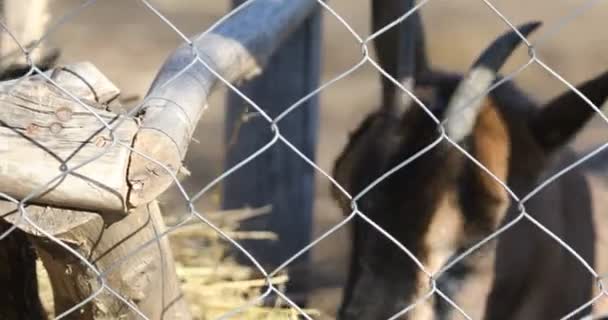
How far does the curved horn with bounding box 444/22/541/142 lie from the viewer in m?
2.89

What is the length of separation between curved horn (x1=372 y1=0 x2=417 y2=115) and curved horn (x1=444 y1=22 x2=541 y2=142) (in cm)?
31

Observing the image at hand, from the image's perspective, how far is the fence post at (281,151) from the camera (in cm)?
472

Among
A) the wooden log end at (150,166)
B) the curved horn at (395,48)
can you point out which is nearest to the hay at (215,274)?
the curved horn at (395,48)

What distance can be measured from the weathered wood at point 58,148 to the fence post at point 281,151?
2.44 m

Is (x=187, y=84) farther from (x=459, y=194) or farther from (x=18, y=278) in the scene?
(x=459, y=194)

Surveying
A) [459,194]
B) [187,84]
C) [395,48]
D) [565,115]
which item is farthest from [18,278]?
[565,115]

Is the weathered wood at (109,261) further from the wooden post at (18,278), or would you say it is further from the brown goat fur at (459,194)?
the brown goat fur at (459,194)

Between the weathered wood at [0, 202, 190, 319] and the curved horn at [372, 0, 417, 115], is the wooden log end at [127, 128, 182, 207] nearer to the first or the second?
the weathered wood at [0, 202, 190, 319]

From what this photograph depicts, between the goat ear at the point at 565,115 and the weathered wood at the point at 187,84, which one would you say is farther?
the goat ear at the point at 565,115

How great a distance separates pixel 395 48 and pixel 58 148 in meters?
1.61

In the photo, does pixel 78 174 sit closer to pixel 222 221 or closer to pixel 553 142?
pixel 553 142

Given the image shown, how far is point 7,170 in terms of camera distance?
82.0 inches

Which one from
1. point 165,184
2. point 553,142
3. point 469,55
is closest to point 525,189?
point 553,142

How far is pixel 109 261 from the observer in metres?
2.26
